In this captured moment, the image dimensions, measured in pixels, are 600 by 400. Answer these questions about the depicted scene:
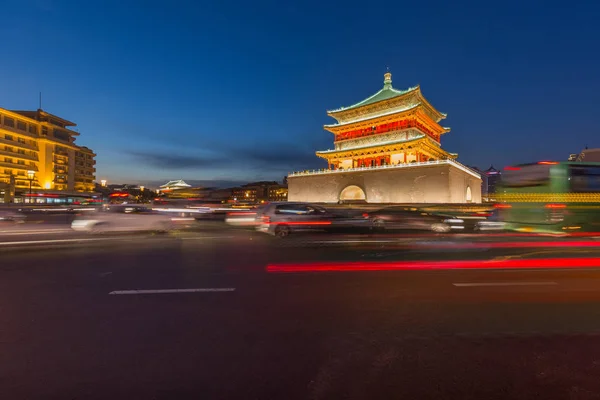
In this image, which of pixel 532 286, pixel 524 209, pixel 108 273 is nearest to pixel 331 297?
pixel 532 286

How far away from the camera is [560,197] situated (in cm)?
1290

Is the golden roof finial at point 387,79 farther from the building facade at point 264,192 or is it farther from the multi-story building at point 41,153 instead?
the building facade at point 264,192

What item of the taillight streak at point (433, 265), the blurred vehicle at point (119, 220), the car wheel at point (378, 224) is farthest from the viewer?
the car wheel at point (378, 224)

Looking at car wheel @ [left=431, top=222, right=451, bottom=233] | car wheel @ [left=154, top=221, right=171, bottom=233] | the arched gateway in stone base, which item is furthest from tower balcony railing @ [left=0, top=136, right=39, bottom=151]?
car wheel @ [left=431, top=222, right=451, bottom=233]

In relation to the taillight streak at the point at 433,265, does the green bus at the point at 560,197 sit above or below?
above

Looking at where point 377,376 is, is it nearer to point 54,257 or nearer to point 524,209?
point 54,257

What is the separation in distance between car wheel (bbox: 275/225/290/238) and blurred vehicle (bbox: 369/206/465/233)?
6.03 metres

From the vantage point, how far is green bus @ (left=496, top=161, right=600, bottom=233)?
12.8 meters

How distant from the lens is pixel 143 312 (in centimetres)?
431

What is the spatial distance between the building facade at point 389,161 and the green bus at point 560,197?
23.6 meters

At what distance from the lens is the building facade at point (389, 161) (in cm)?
3831

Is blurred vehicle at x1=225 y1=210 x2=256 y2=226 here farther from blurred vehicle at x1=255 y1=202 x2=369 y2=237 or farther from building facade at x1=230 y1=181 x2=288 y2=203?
building facade at x1=230 y1=181 x2=288 y2=203

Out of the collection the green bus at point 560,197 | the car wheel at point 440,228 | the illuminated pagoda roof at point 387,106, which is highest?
the illuminated pagoda roof at point 387,106

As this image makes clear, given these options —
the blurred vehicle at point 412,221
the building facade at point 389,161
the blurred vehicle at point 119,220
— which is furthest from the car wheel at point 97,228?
the building facade at point 389,161
